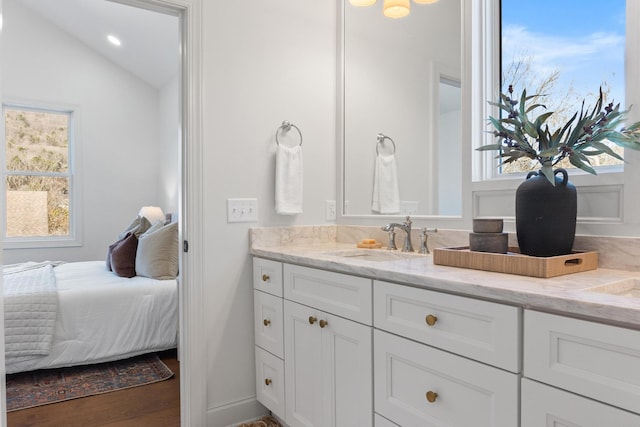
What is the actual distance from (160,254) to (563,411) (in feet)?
9.59

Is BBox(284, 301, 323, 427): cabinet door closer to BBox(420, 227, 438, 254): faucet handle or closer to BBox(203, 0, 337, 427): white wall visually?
BBox(203, 0, 337, 427): white wall

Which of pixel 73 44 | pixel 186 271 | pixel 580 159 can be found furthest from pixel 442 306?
pixel 73 44

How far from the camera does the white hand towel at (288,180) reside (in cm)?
218

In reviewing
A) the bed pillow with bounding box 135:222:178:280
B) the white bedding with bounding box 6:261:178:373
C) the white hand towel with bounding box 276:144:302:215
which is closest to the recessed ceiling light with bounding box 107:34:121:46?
the bed pillow with bounding box 135:222:178:280

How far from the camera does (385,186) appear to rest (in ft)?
7.40

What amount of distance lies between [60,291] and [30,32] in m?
3.65

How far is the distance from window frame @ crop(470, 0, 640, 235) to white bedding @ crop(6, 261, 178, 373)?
7.55 feet

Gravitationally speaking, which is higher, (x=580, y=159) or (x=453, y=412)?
(x=580, y=159)

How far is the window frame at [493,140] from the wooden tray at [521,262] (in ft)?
0.42

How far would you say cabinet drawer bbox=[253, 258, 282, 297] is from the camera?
6.36ft

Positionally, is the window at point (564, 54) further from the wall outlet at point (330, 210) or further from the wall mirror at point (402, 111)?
the wall outlet at point (330, 210)

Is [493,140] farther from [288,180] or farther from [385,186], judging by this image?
[288,180]

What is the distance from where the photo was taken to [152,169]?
18.4 feet

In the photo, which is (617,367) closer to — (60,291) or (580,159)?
(580,159)
